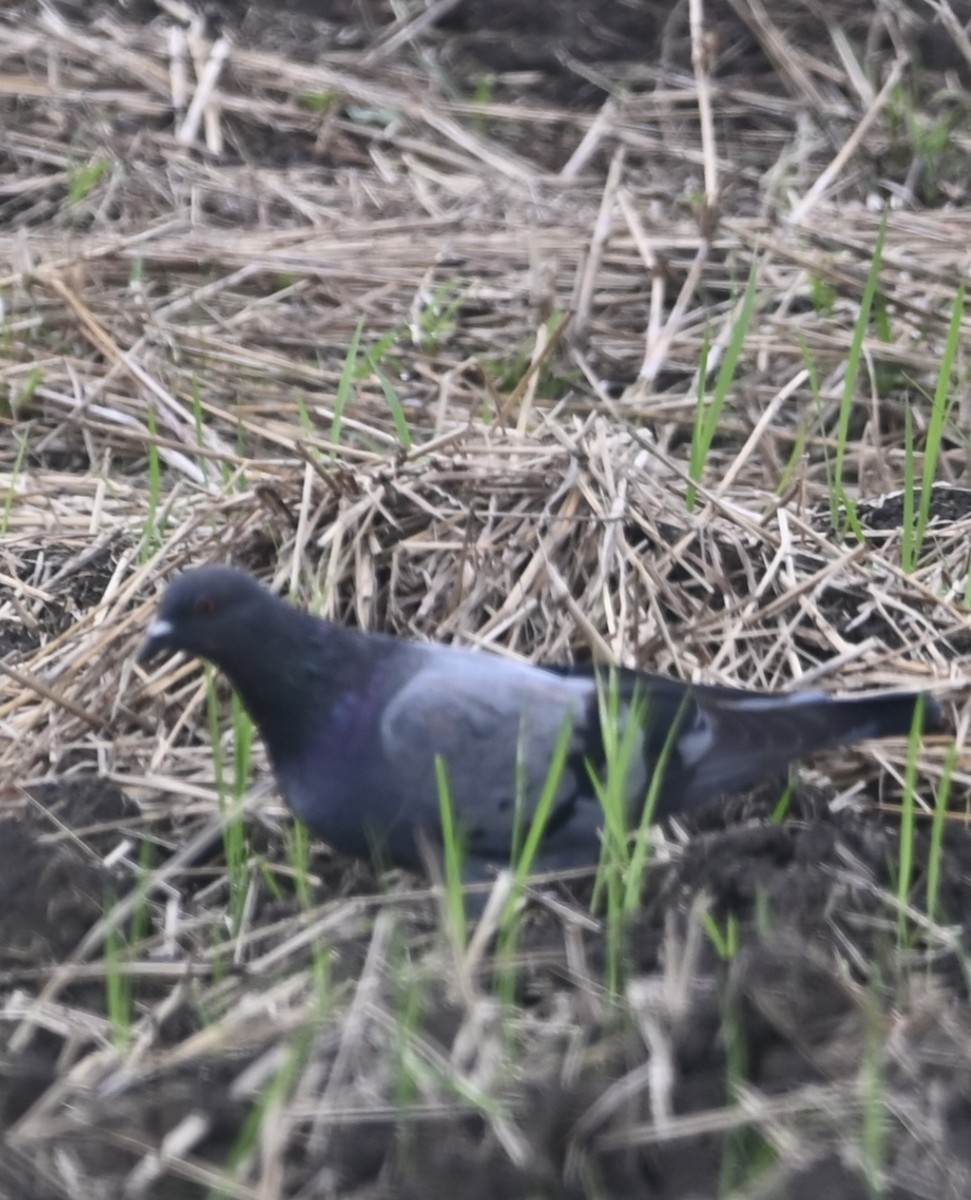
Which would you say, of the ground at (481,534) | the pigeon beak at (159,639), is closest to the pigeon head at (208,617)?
the pigeon beak at (159,639)

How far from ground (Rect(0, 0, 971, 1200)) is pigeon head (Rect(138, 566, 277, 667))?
161mm

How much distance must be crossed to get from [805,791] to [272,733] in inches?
33.2

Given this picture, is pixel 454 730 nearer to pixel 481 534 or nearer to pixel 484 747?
pixel 484 747

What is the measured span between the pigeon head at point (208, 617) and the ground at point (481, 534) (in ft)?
0.53

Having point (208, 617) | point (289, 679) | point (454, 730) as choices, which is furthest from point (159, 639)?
point (454, 730)

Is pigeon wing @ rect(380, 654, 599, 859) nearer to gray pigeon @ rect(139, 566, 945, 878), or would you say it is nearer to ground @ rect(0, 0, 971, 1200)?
gray pigeon @ rect(139, 566, 945, 878)

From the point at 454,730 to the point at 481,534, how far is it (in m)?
0.76

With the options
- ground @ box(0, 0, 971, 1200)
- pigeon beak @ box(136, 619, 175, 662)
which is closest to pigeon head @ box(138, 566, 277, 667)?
pigeon beak @ box(136, 619, 175, 662)

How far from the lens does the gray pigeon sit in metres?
2.74

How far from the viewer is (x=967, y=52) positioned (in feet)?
20.0

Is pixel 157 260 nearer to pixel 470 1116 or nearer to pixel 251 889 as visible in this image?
pixel 251 889

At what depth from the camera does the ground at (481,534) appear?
2100 millimetres

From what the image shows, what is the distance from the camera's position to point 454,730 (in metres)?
2.77

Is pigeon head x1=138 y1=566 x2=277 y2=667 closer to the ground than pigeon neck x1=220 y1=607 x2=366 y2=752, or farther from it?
farther from it
